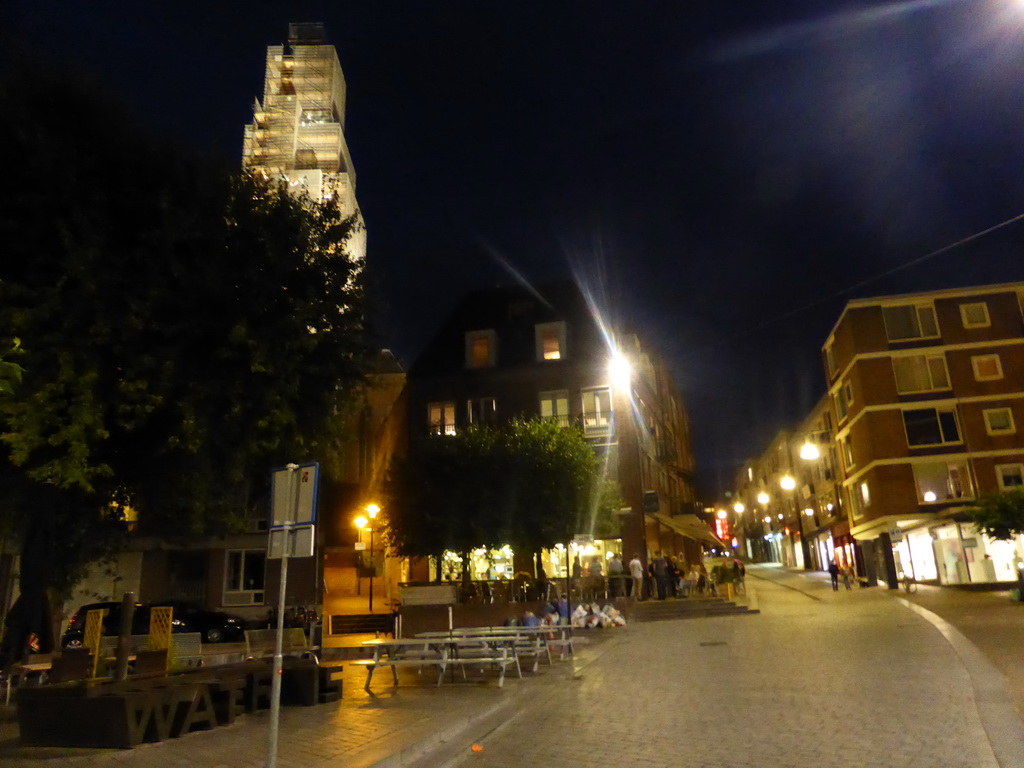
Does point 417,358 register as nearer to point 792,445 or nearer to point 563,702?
point 563,702

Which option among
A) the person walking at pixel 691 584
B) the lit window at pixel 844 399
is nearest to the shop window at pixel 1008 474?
the lit window at pixel 844 399

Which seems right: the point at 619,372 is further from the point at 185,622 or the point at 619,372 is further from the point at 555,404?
the point at 185,622

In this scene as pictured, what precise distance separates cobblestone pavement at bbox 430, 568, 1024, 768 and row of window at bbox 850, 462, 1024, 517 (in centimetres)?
2509

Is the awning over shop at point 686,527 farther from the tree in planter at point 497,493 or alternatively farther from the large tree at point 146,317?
the large tree at point 146,317

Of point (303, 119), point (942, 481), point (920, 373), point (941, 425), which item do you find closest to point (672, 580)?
point (942, 481)

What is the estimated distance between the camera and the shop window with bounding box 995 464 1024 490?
36.1m

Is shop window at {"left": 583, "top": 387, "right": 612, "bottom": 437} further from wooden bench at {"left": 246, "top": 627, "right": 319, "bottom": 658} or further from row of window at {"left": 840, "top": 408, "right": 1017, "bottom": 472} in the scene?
wooden bench at {"left": 246, "top": 627, "right": 319, "bottom": 658}

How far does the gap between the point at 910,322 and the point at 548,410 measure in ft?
64.6

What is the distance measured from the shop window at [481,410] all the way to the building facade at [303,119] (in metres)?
46.5

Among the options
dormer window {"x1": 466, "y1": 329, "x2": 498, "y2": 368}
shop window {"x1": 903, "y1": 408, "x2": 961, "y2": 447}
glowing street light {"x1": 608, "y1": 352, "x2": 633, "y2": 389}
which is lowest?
shop window {"x1": 903, "y1": 408, "x2": 961, "y2": 447}

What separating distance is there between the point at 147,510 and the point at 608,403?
75.6ft

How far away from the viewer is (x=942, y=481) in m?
37.2

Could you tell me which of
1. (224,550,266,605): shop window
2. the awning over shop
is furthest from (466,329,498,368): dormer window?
(224,550,266,605): shop window

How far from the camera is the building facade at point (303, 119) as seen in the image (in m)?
78.2
